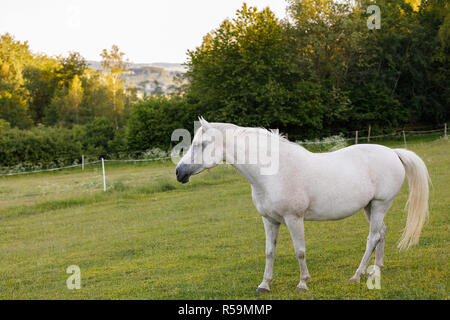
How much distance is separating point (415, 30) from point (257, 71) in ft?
48.5

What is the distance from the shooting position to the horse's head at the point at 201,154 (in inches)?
178

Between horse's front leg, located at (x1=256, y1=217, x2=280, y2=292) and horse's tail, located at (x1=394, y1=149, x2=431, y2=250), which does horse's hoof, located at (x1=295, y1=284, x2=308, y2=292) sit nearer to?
horse's front leg, located at (x1=256, y1=217, x2=280, y2=292)

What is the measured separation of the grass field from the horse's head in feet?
5.23

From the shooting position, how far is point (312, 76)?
33875mm

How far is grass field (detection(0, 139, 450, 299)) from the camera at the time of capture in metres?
5.11

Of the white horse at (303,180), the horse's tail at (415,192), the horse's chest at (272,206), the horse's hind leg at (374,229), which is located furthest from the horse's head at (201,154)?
the horse's tail at (415,192)

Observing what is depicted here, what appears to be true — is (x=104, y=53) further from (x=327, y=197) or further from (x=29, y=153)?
(x=327, y=197)

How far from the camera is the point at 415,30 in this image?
113ft

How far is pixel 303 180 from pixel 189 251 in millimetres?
3502

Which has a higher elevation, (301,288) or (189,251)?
(301,288)

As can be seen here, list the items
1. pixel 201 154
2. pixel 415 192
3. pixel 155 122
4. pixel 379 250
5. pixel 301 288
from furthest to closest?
1. pixel 155 122
2. pixel 415 192
3. pixel 379 250
4. pixel 301 288
5. pixel 201 154

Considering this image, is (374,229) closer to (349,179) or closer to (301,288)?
(349,179)

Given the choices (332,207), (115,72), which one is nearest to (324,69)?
(115,72)
